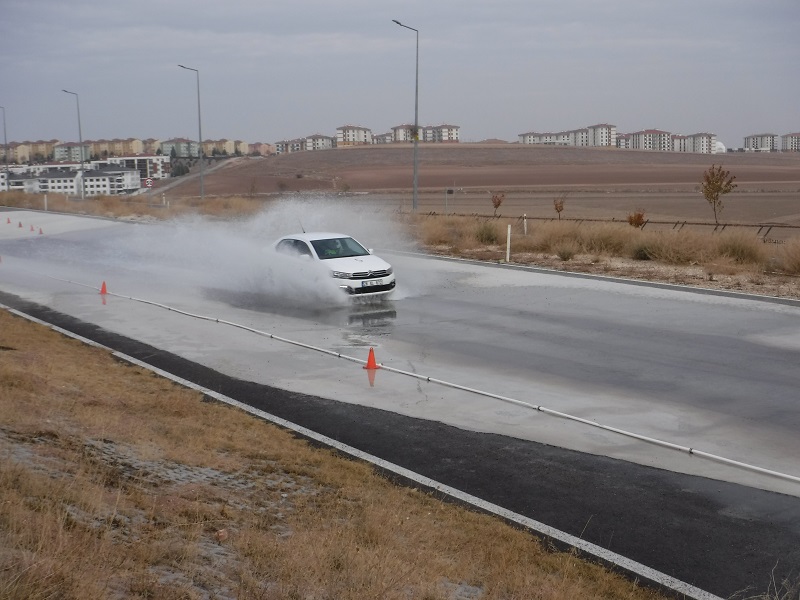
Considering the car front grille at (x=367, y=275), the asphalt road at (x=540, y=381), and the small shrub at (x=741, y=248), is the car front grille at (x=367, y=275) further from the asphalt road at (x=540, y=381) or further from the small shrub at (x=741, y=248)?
the small shrub at (x=741, y=248)

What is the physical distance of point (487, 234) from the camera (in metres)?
35.7

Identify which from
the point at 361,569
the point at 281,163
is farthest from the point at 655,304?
the point at 281,163

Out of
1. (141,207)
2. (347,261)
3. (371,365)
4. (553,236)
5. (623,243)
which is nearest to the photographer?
(371,365)

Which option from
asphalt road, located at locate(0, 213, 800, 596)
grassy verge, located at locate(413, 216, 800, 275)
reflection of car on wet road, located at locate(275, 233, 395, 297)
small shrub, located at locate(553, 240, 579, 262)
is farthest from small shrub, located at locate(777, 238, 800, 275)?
reflection of car on wet road, located at locate(275, 233, 395, 297)

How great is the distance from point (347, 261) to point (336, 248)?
89 centimetres

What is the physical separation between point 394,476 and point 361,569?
10.5ft

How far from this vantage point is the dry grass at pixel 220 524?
17.9 ft

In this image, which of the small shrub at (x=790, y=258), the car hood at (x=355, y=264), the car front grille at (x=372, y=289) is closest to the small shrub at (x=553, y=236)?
the small shrub at (x=790, y=258)

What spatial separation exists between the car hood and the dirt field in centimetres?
3641

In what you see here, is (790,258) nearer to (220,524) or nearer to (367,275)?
(367,275)

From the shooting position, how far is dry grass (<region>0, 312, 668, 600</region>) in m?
5.46

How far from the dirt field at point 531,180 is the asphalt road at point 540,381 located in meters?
36.6

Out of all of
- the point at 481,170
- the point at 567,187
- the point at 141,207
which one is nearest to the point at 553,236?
the point at 141,207

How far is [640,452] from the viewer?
10008 mm
